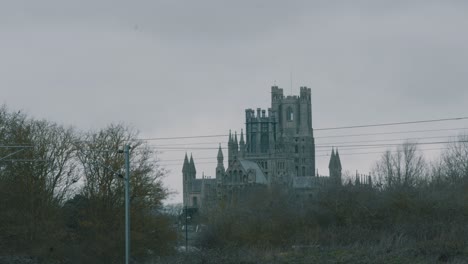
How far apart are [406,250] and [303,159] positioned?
15172 centimetres

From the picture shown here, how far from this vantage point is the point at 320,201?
217 ft

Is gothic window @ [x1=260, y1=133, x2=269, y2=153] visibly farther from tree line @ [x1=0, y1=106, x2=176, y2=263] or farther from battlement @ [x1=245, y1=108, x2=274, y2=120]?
tree line @ [x1=0, y1=106, x2=176, y2=263]

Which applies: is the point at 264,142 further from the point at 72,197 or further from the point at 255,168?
the point at 72,197

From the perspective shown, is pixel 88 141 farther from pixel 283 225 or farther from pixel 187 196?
pixel 187 196

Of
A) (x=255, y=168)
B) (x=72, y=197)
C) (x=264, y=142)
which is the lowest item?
(x=72, y=197)

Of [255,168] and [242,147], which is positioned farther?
[242,147]

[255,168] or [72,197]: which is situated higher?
[255,168]

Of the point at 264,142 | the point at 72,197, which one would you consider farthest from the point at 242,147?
the point at 72,197

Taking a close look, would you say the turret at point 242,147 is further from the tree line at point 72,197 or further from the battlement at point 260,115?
the tree line at point 72,197

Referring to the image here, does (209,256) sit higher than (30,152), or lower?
lower

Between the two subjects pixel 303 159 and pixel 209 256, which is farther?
pixel 303 159

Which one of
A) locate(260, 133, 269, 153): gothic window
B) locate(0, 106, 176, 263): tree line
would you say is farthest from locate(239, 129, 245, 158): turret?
locate(0, 106, 176, 263): tree line

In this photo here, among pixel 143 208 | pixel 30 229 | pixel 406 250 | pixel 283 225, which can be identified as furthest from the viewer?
pixel 283 225

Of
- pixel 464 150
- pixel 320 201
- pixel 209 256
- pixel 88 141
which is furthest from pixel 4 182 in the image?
pixel 464 150
